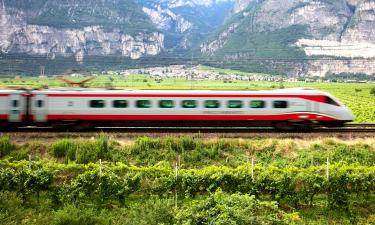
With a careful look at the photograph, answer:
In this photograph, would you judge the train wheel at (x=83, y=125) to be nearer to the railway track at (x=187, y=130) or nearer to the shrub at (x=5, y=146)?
the railway track at (x=187, y=130)

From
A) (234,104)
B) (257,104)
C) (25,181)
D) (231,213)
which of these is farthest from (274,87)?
(231,213)

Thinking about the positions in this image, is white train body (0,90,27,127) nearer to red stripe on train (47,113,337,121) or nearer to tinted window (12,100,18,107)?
tinted window (12,100,18,107)

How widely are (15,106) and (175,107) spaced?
1043 centimetres

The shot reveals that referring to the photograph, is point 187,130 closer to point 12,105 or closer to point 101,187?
point 101,187

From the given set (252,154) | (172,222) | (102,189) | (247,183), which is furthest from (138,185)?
(252,154)

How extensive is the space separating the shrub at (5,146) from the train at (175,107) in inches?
150

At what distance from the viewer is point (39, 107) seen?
87.0ft

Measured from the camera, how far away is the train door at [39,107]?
26.5 metres

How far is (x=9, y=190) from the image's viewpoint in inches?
731

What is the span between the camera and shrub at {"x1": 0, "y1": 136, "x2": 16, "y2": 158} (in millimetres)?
22619

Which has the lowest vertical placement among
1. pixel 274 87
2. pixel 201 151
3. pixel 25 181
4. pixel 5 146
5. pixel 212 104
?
pixel 25 181

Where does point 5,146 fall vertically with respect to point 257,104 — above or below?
below

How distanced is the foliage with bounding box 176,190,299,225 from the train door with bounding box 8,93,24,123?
51.6 feet

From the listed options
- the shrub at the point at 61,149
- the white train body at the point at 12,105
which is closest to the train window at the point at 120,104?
the shrub at the point at 61,149
